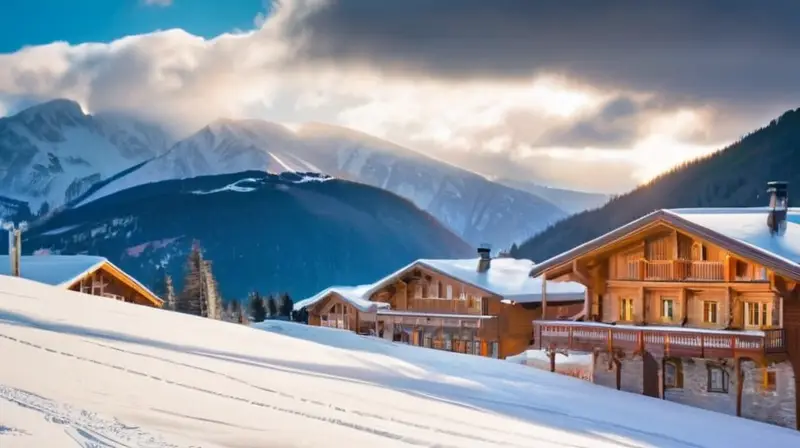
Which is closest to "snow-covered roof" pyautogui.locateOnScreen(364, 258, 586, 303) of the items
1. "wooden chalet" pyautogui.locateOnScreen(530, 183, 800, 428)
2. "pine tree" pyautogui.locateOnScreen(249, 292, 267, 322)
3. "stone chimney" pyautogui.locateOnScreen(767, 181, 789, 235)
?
"wooden chalet" pyautogui.locateOnScreen(530, 183, 800, 428)

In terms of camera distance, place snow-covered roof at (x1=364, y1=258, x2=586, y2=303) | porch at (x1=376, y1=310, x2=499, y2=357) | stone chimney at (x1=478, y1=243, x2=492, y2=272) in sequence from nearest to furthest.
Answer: porch at (x1=376, y1=310, x2=499, y2=357) < snow-covered roof at (x1=364, y1=258, x2=586, y2=303) < stone chimney at (x1=478, y1=243, x2=492, y2=272)

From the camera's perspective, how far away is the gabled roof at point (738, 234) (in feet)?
97.7

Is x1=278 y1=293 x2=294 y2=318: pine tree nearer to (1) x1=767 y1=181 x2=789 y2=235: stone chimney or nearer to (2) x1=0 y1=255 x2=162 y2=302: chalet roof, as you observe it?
(2) x1=0 y1=255 x2=162 y2=302: chalet roof

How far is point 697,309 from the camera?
33.2 meters

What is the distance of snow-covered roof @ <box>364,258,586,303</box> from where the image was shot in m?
49.3

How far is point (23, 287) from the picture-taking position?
28.4m

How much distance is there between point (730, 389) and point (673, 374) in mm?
2402

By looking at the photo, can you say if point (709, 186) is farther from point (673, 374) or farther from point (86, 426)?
→ point (86, 426)

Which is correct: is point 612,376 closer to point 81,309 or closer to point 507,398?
point 507,398

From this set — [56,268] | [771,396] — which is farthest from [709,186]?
[771,396]

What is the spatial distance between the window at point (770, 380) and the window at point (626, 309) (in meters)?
5.77

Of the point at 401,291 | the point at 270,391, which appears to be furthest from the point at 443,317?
the point at 270,391

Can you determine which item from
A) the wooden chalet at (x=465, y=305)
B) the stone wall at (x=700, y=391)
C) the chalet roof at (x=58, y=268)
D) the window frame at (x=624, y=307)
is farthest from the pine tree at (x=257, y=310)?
the stone wall at (x=700, y=391)

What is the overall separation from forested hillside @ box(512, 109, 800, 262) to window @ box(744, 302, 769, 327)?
91418mm
